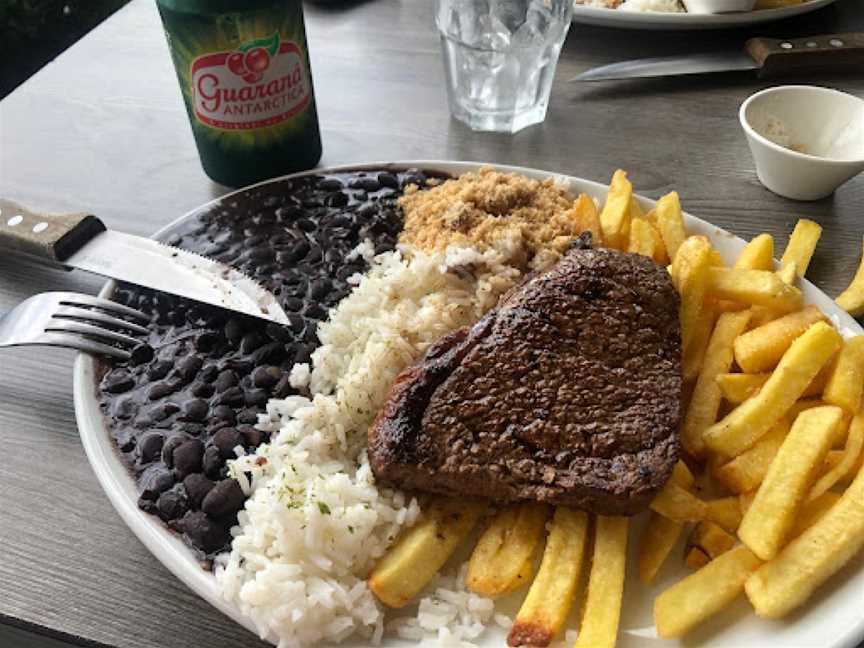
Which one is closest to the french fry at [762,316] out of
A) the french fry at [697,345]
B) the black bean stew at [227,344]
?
the french fry at [697,345]

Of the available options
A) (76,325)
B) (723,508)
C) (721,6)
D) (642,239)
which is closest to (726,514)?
(723,508)

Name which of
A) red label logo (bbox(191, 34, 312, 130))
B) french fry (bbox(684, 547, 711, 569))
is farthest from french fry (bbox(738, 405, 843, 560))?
red label logo (bbox(191, 34, 312, 130))

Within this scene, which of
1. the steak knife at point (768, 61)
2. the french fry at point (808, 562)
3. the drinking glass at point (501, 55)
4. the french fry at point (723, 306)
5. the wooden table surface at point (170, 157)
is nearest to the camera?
the french fry at point (808, 562)

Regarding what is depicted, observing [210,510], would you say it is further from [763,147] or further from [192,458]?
[763,147]

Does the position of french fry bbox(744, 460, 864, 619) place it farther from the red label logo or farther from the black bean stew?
the red label logo

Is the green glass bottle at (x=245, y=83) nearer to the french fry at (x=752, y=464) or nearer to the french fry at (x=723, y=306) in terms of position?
the french fry at (x=723, y=306)
